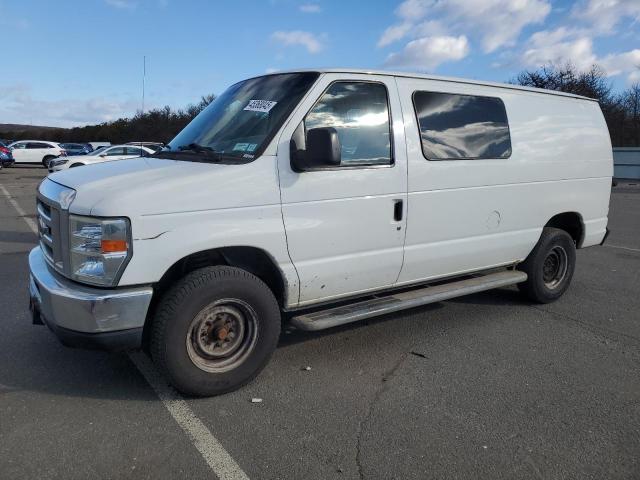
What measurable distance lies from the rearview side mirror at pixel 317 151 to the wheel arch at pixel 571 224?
309cm

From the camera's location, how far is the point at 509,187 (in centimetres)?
481

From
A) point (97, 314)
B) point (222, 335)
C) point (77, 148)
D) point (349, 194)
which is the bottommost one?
point (222, 335)

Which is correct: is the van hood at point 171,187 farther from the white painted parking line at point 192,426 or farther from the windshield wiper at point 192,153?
the white painted parking line at point 192,426

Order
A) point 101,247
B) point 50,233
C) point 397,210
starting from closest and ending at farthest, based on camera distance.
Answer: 1. point 101,247
2. point 50,233
3. point 397,210

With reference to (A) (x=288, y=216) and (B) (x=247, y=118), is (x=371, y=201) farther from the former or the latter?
(B) (x=247, y=118)

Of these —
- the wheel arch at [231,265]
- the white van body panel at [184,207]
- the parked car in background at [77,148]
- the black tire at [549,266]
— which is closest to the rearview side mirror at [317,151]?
the white van body panel at [184,207]

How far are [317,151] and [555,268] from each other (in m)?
3.52

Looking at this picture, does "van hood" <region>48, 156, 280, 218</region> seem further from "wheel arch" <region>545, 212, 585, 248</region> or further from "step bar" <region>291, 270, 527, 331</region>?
"wheel arch" <region>545, 212, 585, 248</region>

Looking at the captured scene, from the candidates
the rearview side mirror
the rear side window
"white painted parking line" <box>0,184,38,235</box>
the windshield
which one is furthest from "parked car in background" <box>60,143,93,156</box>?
the rearview side mirror

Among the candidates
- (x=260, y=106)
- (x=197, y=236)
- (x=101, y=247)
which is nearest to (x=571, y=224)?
(x=260, y=106)

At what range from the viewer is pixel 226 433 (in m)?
3.09

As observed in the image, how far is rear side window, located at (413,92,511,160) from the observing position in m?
4.27

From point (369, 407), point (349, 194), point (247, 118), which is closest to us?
point (369, 407)

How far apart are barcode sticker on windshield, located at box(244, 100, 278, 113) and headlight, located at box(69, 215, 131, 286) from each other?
1347mm
